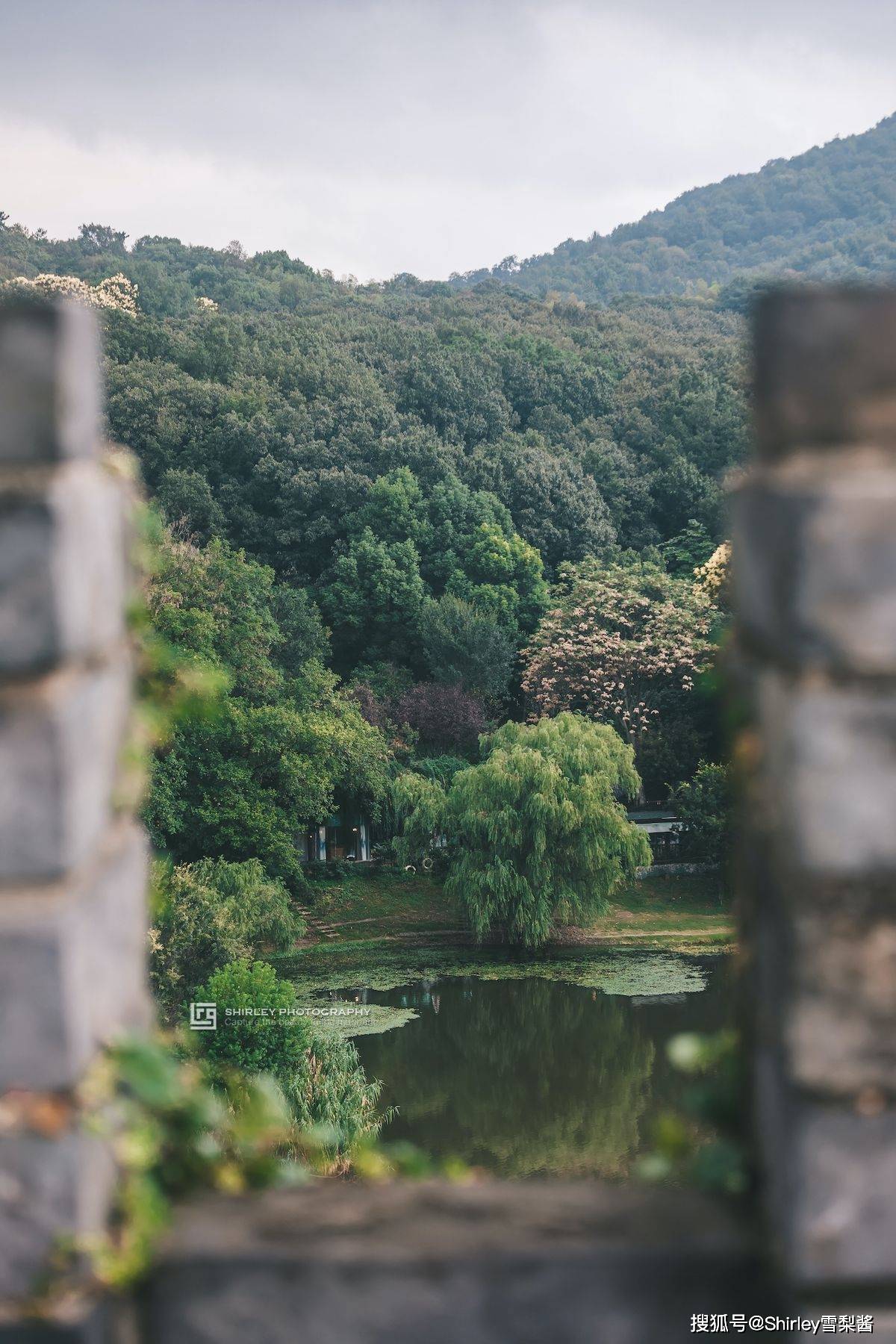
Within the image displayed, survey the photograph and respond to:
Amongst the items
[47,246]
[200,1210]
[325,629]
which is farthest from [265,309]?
[200,1210]

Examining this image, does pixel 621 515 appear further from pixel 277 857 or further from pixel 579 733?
pixel 277 857

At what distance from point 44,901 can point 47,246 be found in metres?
49.5

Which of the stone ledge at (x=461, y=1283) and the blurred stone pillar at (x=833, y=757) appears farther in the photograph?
the stone ledge at (x=461, y=1283)

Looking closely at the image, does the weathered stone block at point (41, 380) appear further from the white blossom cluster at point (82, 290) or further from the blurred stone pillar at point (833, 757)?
the white blossom cluster at point (82, 290)

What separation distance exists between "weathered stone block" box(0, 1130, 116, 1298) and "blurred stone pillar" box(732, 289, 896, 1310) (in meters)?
0.76

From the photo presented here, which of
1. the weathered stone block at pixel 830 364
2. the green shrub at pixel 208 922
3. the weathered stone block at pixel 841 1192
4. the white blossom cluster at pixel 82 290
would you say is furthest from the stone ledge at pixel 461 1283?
the white blossom cluster at pixel 82 290

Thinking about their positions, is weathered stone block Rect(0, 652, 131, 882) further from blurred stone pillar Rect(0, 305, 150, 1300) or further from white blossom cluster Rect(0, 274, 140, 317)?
white blossom cluster Rect(0, 274, 140, 317)

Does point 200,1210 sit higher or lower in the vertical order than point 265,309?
lower

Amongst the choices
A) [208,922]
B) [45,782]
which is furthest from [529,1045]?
[45,782]

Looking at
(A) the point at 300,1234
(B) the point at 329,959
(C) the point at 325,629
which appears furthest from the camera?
(C) the point at 325,629

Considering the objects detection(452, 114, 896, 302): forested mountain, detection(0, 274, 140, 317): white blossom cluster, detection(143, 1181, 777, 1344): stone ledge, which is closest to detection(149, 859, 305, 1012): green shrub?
detection(143, 1181, 777, 1344): stone ledge

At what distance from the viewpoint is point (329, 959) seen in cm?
2022

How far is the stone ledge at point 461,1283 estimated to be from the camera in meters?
1.39

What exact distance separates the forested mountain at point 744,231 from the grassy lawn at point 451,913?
47142 mm
